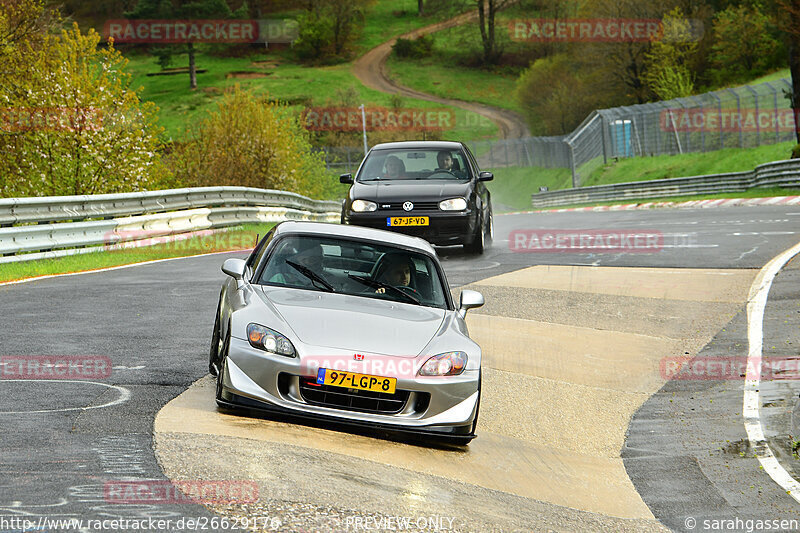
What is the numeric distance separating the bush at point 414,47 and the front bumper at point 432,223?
381 ft

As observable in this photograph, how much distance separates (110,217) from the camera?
1947 cm

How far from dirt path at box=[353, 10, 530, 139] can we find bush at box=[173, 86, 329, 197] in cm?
6320

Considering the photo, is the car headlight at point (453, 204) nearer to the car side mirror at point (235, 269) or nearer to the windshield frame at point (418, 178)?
the windshield frame at point (418, 178)

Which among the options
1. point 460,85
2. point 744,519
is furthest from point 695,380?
point 460,85

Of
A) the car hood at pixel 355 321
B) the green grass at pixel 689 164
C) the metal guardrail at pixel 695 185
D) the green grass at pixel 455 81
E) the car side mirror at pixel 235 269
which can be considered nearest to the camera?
the car hood at pixel 355 321

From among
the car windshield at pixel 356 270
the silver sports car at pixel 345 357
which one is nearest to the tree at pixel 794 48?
the car windshield at pixel 356 270

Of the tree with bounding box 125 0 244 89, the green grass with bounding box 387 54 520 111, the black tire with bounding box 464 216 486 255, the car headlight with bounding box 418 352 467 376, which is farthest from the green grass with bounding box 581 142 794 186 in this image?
the tree with bounding box 125 0 244 89

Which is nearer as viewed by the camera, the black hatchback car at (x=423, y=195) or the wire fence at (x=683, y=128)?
the black hatchback car at (x=423, y=195)

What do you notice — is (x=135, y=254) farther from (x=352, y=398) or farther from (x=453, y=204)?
(x=352, y=398)

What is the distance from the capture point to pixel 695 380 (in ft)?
32.9

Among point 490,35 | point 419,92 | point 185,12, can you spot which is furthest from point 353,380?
point 490,35

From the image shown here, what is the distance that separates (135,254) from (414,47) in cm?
11463

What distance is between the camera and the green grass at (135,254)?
1554 centimetres

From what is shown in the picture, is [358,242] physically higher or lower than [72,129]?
lower
